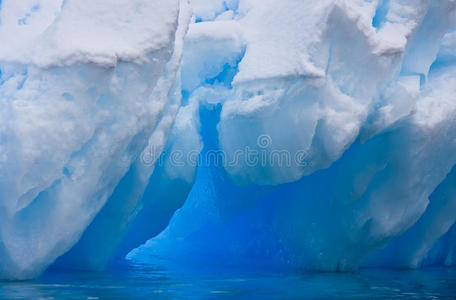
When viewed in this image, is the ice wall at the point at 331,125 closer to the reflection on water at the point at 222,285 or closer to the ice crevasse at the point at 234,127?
the ice crevasse at the point at 234,127

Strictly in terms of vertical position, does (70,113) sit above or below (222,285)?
above

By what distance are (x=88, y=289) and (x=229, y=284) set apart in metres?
1.25

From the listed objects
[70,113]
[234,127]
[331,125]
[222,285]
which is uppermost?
[70,113]

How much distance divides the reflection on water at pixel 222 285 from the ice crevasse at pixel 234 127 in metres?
0.39

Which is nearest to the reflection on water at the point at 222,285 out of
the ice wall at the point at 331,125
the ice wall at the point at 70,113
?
the ice wall at the point at 70,113

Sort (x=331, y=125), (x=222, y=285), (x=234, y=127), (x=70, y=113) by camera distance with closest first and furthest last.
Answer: (x=70, y=113), (x=222, y=285), (x=331, y=125), (x=234, y=127)

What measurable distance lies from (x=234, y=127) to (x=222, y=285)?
2000 mm

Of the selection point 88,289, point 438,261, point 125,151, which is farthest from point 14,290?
point 438,261

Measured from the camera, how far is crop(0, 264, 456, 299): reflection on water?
13.5 feet

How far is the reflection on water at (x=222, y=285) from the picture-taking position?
4.12 m

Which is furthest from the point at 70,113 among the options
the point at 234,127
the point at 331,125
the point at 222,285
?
the point at 331,125

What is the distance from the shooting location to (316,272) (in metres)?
6.61

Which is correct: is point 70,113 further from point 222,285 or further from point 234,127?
point 234,127

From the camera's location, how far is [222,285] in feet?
15.9
